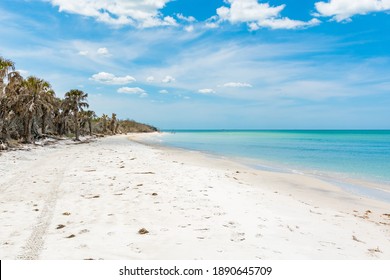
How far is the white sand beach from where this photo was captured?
564cm

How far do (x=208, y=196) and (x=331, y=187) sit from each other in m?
8.47

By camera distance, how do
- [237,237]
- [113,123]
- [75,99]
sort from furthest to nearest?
[113,123], [75,99], [237,237]

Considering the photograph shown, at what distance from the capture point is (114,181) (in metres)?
12.7

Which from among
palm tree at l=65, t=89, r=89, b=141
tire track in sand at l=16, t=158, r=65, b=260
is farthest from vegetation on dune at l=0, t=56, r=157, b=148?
tire track in sand at l=16, t=158, r=65, b=260

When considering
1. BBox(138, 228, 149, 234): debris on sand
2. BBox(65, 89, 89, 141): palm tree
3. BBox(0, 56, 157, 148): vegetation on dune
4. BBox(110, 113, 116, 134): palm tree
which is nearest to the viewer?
BBox(138, 228, 149, 234): debris on sand

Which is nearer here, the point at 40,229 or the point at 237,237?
the point at 237,237

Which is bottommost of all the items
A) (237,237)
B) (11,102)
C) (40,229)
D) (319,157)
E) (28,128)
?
(319,157)

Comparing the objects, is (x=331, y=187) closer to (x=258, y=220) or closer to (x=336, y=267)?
(x=258, y=220)

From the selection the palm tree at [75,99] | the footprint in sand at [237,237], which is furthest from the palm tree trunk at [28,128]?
the footprint in sand at [237,237]

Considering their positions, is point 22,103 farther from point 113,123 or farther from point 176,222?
point 113,123

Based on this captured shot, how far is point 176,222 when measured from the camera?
7352mm

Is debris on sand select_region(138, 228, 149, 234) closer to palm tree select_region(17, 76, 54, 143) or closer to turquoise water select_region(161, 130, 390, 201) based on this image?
turquoise water select_region(161, 130, 390, 201)

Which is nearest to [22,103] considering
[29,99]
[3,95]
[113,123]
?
[29,99]

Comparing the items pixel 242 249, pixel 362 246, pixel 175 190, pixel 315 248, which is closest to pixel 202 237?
pixel 242 249
